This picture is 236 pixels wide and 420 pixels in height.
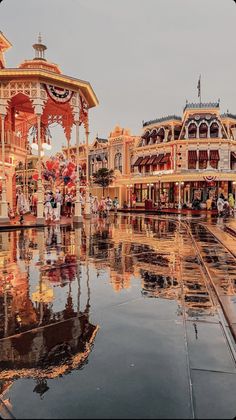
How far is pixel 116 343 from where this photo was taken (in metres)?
3.03

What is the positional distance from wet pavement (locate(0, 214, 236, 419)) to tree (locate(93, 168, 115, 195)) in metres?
46.3

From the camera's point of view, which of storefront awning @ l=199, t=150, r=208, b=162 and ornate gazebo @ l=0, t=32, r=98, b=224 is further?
storefront awning @ l=199, t=150, r=208, b=162

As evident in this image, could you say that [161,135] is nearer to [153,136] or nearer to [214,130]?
[153,136]

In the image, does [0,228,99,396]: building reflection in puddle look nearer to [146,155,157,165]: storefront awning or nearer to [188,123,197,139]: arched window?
[188,123,197,139]: arched window

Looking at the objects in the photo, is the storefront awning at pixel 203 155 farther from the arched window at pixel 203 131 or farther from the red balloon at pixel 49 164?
the red balloon at pixel 49 164

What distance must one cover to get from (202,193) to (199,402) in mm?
43524

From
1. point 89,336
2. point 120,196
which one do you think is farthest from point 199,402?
point 120,196

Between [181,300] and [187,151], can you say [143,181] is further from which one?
[181,300]

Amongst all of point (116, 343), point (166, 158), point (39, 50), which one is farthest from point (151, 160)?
point (116, 343)

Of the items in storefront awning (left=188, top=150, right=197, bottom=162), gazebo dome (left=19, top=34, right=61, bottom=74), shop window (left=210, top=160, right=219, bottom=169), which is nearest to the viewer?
gazebo dome (left=19, top=34, right=61, bottom=74)

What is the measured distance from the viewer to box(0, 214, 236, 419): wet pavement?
2111mm

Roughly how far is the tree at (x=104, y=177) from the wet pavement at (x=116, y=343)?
46.3 m

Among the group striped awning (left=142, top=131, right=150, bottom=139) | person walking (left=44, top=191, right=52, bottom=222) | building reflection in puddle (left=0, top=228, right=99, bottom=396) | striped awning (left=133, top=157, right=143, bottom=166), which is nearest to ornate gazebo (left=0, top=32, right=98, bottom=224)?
person walking (left=44, top=191, right=52, bottom=222)

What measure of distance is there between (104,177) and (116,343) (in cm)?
5027
